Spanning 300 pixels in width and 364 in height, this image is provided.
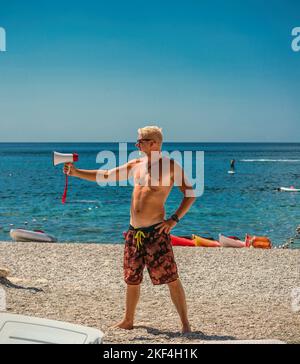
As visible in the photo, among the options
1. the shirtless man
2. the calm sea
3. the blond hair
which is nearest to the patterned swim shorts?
the shirtless man

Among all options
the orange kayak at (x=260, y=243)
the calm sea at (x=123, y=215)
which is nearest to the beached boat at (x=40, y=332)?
the orange kayak at (x=260, y=243)

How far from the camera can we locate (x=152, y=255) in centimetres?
549

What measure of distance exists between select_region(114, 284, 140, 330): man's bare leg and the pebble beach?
0.34 feet

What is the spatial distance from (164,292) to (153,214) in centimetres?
273

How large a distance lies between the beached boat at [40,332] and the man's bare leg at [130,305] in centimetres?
215

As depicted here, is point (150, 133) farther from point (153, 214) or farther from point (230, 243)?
point (230, 243)

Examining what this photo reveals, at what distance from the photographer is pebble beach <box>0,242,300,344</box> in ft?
19.7

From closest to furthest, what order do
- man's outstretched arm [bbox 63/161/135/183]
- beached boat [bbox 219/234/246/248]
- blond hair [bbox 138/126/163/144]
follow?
blond hair [bbox 138/126/163/144]
man's outstretched arm [bbox 63/161/135/183]
beached boat [bbox 219/234/246/248]

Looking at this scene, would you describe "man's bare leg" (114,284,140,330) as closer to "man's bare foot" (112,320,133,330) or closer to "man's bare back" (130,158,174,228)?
"man's bare foot" (112,320,133,330)

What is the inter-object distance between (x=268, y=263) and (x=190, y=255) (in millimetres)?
1499

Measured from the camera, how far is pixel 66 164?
5.57m

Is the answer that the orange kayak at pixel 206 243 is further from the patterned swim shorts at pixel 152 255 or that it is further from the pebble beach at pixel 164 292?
the patterned swim shorts at pixel 152 255

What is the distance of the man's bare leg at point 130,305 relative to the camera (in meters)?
5.70
